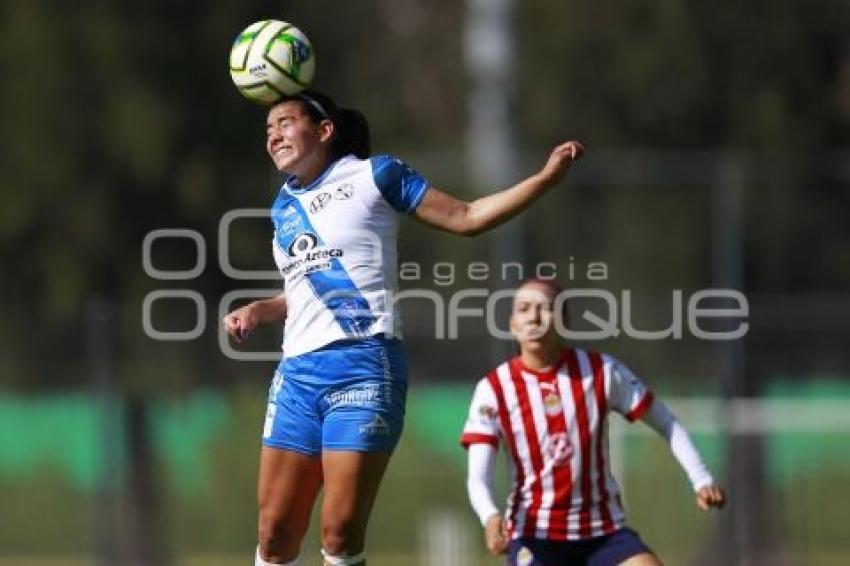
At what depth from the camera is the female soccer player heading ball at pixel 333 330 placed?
666cm

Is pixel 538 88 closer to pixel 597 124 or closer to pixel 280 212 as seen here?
pixel 597 124

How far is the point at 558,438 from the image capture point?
7.77 meters

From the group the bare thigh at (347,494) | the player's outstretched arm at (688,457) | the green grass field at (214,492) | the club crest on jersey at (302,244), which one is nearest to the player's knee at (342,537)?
the bare thigh at (347,494)

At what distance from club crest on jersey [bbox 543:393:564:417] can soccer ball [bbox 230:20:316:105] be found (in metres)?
1.58

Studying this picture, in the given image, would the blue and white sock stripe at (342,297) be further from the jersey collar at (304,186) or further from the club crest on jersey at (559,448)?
the club crest on jersey at (559,448)

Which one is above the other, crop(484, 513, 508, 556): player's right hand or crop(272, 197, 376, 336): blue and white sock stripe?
crop(272, 197, 376, 336): blue and white sock stripe

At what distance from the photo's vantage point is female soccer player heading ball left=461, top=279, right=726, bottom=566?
769 centimetres

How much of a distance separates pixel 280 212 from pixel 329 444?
31.6 inches

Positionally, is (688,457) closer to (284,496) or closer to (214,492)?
(284,496)

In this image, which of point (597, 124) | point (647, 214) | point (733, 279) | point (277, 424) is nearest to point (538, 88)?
point (597, 124)

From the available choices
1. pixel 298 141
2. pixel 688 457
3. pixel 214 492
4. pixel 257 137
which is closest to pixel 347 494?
pixel 298 141

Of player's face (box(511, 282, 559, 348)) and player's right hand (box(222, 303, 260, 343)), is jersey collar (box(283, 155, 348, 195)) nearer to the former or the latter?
player's right hand (box(222, 303, 260, 343))

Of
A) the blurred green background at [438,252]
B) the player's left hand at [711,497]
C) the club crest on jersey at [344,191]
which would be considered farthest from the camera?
the blurred green background at [438,252]

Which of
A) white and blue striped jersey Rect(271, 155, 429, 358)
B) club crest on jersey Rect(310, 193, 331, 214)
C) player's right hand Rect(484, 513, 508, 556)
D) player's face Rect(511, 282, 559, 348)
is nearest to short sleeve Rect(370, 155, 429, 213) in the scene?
white and blue striped jersey Rect(271, 155, 429, 358)
